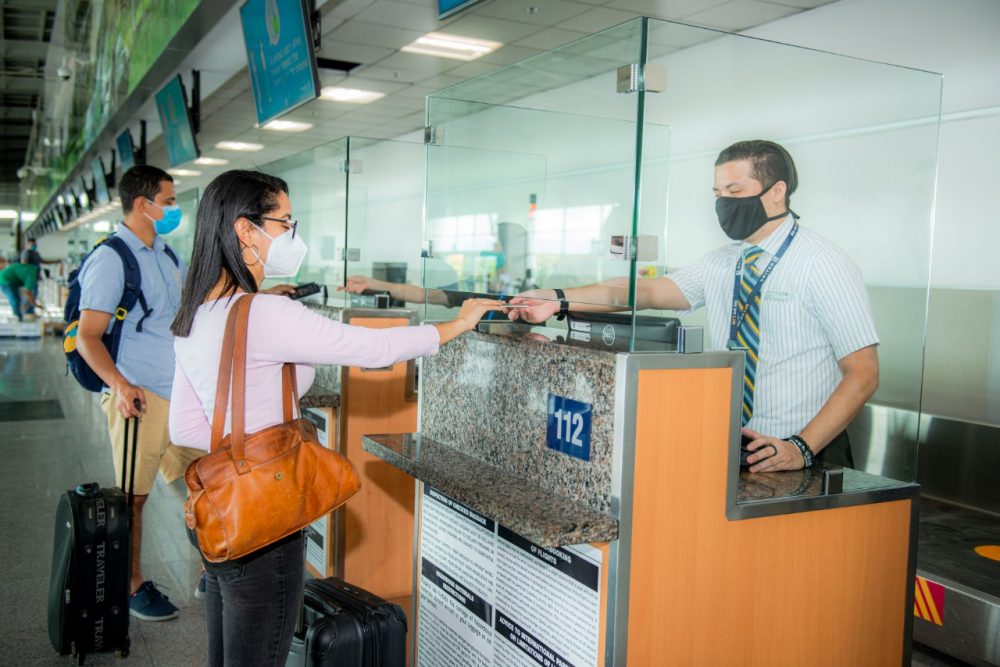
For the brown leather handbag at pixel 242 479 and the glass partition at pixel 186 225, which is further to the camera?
the glass partition at pixel 186 225

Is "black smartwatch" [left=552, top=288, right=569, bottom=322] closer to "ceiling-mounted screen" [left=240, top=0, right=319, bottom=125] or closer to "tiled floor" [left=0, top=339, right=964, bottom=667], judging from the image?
"tiled floor" [left=0, top=339, right=964, bottom=667]

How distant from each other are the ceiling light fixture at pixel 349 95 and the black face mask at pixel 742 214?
8014mm

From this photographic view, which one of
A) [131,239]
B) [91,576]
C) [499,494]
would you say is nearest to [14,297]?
[131,239]

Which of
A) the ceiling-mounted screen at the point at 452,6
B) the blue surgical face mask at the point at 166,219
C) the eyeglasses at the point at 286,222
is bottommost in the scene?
the eyeglasses at the point at 286,222

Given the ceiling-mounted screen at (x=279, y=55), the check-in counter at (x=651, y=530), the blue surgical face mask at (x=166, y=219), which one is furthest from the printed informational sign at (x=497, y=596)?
the ceiling-mounted screen at (x=279, y=55)

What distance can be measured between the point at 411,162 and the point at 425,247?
2317 mm

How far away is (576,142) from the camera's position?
2.80 m

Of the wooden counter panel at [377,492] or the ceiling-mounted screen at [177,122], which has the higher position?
the ceiling-mounted screen at [177,122]

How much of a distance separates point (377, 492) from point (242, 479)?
6.96 feet

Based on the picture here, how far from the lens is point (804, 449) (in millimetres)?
2270

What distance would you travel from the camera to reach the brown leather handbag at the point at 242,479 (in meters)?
1.77

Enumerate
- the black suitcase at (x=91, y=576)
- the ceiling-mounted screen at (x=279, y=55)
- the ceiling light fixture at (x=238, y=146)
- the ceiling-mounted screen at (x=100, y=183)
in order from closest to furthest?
the black suitcase at (x=91, y=576) < the ceiling-mounted screen at (x=279, y=55) < the ceiling light fixture at (x=238, y=146) < the ceiling-mounted screen at (x=100, y=183)

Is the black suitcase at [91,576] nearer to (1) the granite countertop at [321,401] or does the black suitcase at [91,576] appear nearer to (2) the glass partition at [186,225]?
(1) the granite countertop at [321,401]

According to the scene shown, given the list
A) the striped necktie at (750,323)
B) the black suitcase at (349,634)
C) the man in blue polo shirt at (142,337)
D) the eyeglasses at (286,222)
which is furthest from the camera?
the man in blue polo shirt at (142,337)
